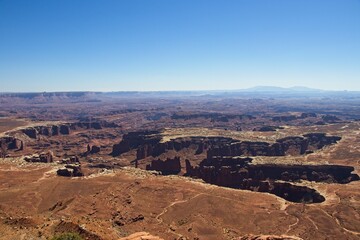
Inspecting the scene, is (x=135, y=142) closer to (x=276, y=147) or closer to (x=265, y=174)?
(x=276, y=147)

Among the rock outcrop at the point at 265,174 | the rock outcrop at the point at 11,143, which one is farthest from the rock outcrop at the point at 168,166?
the rock outcrop at the point at 11,143

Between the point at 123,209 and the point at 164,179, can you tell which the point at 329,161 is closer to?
the point at 164,179

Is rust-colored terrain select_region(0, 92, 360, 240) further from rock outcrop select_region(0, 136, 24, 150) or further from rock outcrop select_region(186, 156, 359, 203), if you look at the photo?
rock outcrop select_region(0, 136, 24, 150)

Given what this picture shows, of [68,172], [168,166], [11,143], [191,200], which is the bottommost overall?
[11,143]

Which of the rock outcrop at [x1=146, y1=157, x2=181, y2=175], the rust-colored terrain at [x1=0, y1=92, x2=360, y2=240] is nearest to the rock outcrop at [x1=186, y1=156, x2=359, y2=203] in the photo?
the rust-colored terrain at [x1=0, y1=92, x2=360, y2=240]

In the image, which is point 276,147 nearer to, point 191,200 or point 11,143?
point 191,200

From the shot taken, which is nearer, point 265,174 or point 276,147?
point 265,174

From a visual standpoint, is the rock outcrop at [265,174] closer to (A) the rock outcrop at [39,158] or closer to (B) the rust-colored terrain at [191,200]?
(B) the rust-colored terrain at [191,200]

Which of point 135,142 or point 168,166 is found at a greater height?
point 168,166

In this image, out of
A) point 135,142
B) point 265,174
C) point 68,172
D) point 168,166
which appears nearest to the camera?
point 68,172

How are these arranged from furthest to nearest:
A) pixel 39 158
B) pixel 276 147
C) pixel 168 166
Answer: pixel 276 147
pixel 168 166
pixel 39 158

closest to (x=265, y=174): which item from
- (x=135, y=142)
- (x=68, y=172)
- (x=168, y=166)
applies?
(x=168, y=166)
